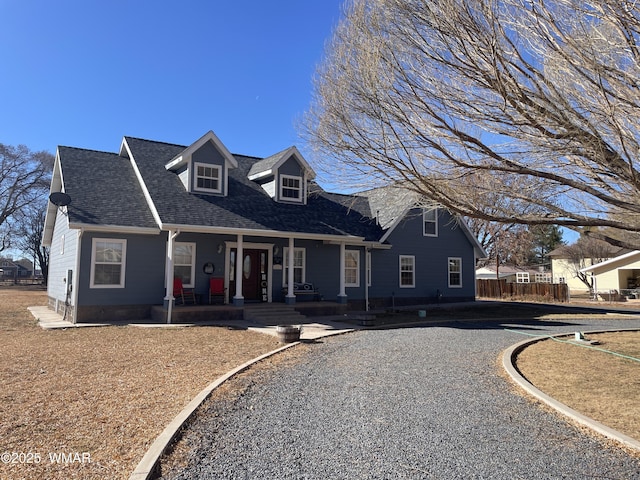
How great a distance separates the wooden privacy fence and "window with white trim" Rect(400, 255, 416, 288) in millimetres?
11797

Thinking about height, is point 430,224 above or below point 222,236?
above

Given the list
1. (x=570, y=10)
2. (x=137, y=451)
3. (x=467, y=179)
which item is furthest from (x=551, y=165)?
(x=137, y=451)

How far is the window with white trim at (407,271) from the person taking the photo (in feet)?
64.1

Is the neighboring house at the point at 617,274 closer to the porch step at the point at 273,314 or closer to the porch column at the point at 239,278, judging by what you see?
the porch step at the point at 273,314

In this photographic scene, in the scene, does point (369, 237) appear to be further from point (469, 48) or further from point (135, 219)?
point (469, 48)

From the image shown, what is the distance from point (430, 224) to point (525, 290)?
1156 cm

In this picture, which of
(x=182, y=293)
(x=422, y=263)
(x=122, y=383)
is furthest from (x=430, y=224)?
(x=122, y=383)

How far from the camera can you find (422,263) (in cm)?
2000

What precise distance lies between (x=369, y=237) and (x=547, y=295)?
1515 centimetres

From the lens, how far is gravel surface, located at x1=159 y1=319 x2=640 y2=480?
12.3 ft

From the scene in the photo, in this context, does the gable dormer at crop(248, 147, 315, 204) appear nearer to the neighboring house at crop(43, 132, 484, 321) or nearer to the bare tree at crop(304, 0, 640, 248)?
the neighboring house at crop(43, 132, 484, 321)

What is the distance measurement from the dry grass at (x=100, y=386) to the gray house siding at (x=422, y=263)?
8.93m

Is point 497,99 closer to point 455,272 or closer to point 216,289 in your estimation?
point 216,289

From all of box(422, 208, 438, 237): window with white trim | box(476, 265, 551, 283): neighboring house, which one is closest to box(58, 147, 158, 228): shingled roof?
box(422, 208, 438, 237): window with white trim
